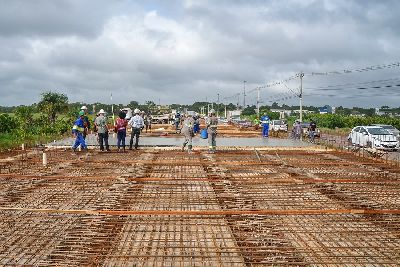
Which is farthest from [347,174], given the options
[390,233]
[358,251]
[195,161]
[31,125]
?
[31,125]

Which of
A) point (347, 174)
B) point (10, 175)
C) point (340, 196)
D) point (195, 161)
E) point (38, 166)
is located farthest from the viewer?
point (195, 161)

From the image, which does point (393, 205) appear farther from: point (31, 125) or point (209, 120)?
point (31, 125)

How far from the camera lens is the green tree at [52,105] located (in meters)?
30.3

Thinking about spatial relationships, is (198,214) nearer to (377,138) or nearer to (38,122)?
(377,138)

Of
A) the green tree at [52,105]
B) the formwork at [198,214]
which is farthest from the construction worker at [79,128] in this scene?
the green tree at [52,105]

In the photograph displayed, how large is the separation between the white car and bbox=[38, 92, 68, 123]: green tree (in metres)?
21.2

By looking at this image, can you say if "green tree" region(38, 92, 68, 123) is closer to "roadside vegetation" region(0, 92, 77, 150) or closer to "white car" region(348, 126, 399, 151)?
"roadside vegetation" region(0, 92, 77, 150)

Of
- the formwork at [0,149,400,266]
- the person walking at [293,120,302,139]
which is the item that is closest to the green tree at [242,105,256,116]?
the person walking at [293,120,302,139]

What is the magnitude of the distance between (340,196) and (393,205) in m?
0.87

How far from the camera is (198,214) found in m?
5.33

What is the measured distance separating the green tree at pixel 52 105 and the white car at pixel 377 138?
69.6 ft

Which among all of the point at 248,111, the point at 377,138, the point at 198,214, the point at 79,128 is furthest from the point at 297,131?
the point at 248,111

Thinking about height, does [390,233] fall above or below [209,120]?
below

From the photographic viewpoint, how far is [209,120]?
12453mm
